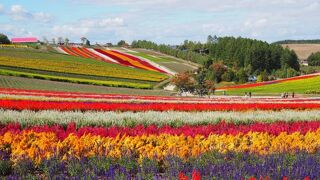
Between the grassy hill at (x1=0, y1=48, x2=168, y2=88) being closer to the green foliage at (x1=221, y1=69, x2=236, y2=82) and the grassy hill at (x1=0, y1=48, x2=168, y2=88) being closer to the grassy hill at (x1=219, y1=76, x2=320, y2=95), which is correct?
the grassy hill at (x1=219, y1=76, x2=320, y2=95)

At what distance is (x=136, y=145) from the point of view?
33.3ft

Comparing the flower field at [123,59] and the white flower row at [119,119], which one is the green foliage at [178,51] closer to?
the flower field at [123,59]

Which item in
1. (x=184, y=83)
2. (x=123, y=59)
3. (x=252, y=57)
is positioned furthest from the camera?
(x=252, y=57)

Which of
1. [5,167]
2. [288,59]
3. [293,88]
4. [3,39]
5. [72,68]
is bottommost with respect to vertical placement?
[293,88]

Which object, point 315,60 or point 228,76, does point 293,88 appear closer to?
point 228,76

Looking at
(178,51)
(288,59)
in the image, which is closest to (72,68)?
(178,51)

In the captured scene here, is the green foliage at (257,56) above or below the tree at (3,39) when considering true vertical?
below

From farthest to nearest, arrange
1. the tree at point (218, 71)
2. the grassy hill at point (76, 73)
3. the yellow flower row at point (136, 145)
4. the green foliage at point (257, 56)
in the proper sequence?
the green foliage at point (257, 56) → the tree at point (218, 71) → the grassy hill at point (76, 73) → the yellow flower row at point (136, 145)

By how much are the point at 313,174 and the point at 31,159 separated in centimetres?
512

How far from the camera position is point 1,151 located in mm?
9734

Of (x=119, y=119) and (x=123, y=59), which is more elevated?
(x=123, y=59)

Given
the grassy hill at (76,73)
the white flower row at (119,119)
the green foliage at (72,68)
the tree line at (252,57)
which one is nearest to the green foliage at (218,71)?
the tree line at (252,57)

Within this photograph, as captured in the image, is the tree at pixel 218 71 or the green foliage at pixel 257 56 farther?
the green foliage at pixel 257 56

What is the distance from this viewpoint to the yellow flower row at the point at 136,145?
30.7 feet
